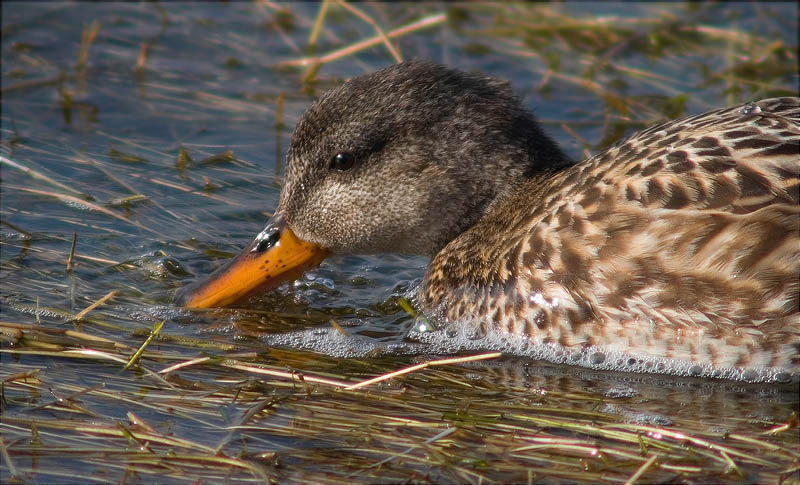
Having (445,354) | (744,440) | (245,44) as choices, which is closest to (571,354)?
(445,354)

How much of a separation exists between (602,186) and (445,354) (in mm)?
1123

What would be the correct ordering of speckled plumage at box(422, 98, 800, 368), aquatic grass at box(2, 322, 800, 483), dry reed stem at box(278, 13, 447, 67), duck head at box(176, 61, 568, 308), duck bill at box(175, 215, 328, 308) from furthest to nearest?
1. dry reed stem at box(278, 13, 447, 67)
2. duck bill at box(175, 215, 328, 308)
3. duck head at box(176, 61, 568, 308)
4. speckled plumage at box(422, 98, 800, 368)
5. aquatic grass at box(2, 322, 800, 483)

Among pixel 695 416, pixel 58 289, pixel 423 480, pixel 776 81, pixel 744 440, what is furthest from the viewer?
pixel 776 81

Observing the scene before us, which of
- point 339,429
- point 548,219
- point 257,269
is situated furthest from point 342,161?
point 339,429

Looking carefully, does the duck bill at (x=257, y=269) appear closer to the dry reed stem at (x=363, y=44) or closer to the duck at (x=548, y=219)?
the duck at (x=548, y=219)

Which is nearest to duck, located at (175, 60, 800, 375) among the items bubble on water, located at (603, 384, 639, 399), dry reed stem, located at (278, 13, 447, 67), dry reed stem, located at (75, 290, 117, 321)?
bubble on water, located at (603, 384, 639, 399)

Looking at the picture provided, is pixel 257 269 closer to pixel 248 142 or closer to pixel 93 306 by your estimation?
pixel 93 306

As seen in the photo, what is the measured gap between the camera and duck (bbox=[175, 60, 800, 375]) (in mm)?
5105

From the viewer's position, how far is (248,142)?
26.6ft

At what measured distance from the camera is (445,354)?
577 centimetres

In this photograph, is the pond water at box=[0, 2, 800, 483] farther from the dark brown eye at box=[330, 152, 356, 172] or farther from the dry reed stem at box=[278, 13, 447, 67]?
the dark brown eye at box=[330, 152, 356, 172]

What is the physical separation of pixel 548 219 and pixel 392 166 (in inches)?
35.6

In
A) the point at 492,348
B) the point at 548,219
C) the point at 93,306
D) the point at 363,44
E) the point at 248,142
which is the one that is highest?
the point at 363,44

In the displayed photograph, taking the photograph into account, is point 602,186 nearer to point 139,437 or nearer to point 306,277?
point 306,277
